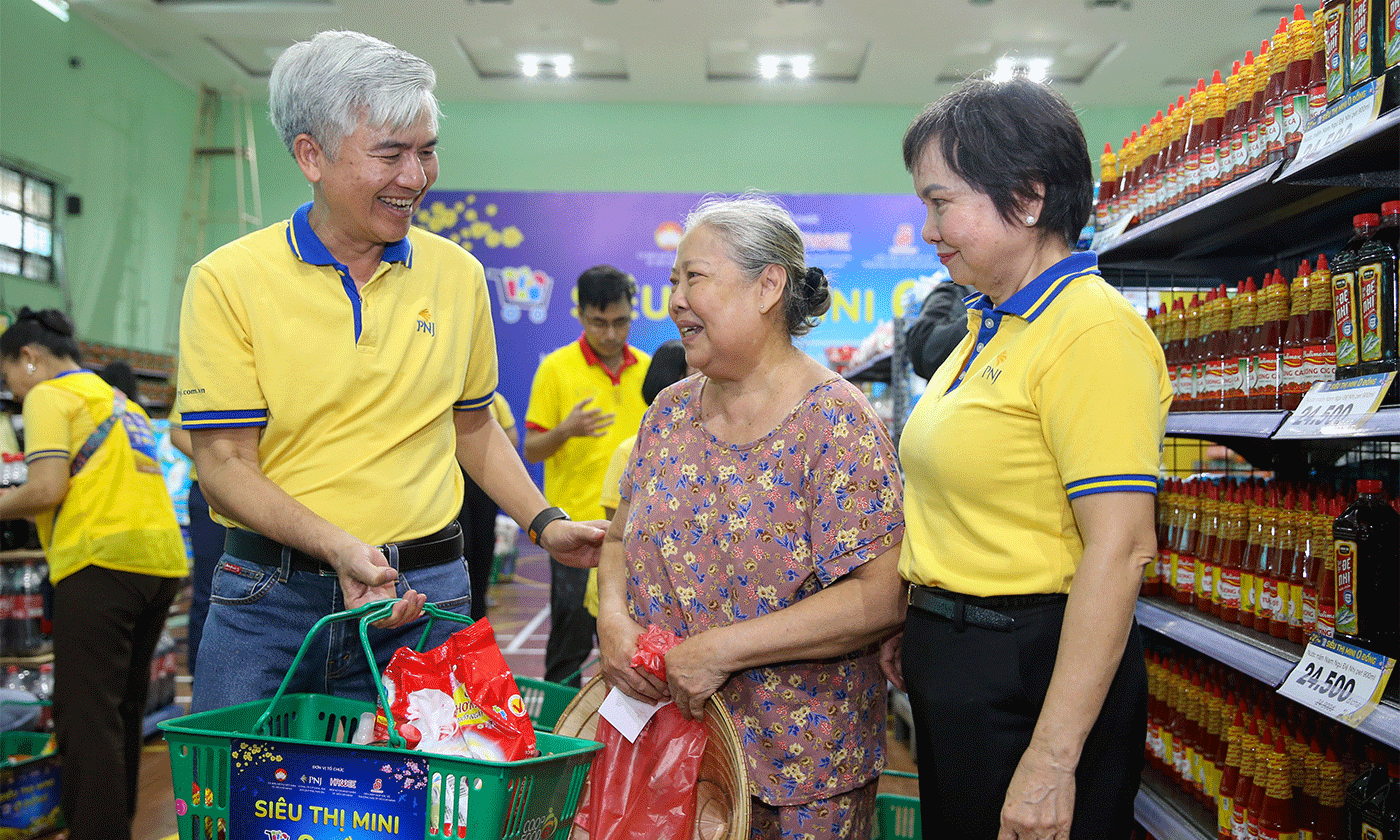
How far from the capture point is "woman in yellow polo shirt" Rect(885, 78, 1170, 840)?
4.49 feet

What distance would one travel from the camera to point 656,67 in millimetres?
11094

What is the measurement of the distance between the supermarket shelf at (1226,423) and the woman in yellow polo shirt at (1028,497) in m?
0.83

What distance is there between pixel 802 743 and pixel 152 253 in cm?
1148

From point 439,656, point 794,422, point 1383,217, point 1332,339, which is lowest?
point 439,656

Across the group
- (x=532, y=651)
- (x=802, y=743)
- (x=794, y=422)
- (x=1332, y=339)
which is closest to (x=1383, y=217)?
(x=1332, y=339)

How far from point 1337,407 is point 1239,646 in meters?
0.65

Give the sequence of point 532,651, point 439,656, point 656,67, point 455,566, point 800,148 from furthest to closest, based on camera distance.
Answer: point 800,148 < point 656,67 < point 532,651 < point 455,566 < point 439,656

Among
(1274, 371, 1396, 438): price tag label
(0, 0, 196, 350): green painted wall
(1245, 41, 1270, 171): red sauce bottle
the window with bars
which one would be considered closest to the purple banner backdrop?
(0, 0, 196, 350): green painted wall

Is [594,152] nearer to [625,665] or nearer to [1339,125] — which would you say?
[1339,125]

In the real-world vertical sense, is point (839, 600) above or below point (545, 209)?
below

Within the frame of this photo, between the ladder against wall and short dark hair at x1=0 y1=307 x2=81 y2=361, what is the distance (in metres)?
8.14

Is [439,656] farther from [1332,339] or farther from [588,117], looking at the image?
[588,117]

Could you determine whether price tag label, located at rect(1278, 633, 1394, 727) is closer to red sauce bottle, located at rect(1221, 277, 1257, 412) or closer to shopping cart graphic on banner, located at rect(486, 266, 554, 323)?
red sauce bottle, located at rect(1221, 277, 1257, 412)

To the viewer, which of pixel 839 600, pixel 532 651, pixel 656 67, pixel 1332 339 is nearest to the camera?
pixel 839 600
